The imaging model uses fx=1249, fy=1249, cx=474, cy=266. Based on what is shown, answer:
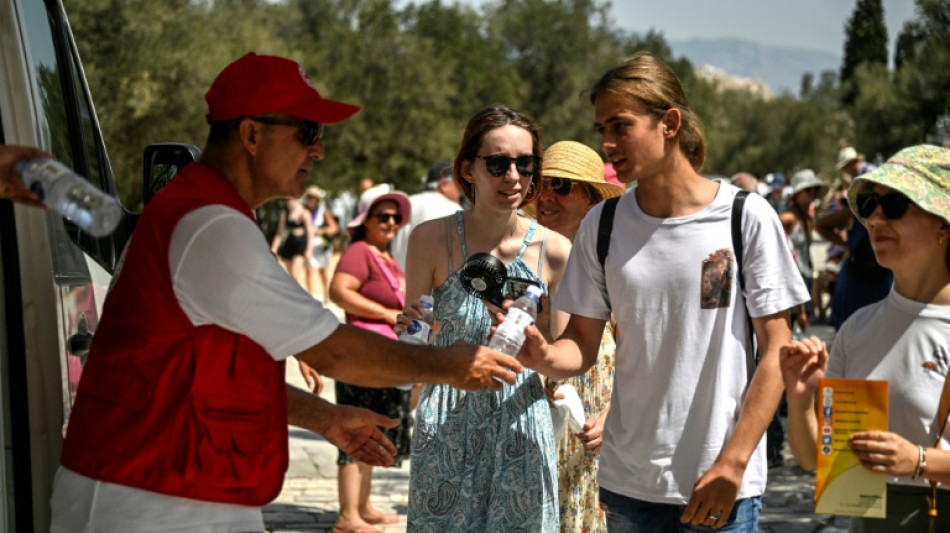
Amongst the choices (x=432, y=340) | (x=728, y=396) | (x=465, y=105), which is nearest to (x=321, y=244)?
(x=432, y=340)

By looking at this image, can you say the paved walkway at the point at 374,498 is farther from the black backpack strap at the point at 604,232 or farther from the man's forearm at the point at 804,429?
the man's forearm at the point at 804,429

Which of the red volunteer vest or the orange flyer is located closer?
the red volunteer vest

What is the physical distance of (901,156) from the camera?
3547mm

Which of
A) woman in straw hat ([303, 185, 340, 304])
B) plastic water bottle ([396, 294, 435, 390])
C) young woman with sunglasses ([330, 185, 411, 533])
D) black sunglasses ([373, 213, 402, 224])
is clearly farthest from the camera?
woman in straw hat ([303, 185, 340, 304])

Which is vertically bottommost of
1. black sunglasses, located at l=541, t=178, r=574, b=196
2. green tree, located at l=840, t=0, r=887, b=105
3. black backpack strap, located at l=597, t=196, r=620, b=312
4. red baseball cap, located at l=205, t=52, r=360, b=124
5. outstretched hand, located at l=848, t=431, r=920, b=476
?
outstretched hand, located at l=848, t=431, r=920, b=476

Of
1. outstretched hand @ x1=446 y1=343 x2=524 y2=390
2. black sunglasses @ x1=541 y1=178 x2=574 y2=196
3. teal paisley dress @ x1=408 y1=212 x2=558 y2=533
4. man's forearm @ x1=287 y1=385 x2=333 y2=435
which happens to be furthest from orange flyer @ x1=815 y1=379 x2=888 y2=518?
black sunglasses @ x1=541 y1=178 x2=574 y2=196

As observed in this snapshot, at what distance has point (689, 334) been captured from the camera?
11.9ft

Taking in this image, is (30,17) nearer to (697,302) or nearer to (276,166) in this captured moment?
(276,166)

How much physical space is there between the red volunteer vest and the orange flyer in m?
1.39

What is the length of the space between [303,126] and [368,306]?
4.76m

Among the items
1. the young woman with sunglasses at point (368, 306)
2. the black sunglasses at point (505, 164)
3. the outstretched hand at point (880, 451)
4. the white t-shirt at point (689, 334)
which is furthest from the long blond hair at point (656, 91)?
the young woman with sunglasses at point (368, 306)

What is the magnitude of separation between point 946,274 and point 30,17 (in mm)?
2782

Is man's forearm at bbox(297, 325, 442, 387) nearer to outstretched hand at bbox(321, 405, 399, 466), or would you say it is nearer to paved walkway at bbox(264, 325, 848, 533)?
outstretched hand at bbox(321, 405, 399, 466)

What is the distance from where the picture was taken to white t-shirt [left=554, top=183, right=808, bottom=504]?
3.61 m
